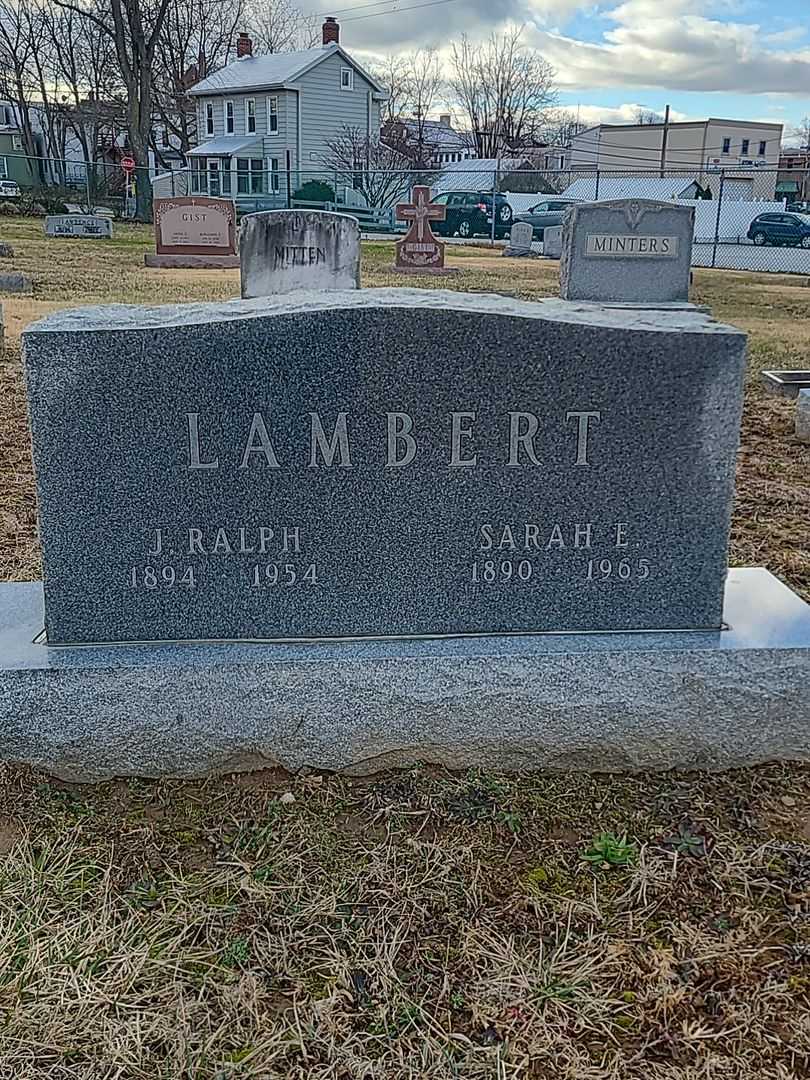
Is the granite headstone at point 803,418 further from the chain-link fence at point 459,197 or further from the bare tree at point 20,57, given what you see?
the bare tree at point 20,57

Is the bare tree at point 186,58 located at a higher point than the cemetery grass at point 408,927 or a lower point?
higher

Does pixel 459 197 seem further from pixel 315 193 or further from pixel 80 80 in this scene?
pixel 80 80

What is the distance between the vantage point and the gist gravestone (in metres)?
19.9

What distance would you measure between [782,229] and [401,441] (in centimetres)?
3221

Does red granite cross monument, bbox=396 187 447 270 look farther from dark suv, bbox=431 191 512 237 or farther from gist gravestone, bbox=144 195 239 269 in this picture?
dark suv, bbox=431 191 512 237

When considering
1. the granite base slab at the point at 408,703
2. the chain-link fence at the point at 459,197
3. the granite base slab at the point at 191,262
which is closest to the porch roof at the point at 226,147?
the chain-link fence at the point at 459,197

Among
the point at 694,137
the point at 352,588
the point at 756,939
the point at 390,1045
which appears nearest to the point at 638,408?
the point at 352,588

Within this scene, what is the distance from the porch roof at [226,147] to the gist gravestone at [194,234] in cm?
2427

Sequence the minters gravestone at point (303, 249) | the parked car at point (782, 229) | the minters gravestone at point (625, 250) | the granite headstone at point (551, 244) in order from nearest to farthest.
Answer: the minters gravestone at point (303, 249) < the minters gravestone at point (625, 250) < the granite headstone at point (551, 244) < the parked car at point (782, 229)

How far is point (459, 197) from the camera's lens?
33.1m

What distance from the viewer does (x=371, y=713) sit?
2695 millimetres

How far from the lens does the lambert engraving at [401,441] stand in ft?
8.69

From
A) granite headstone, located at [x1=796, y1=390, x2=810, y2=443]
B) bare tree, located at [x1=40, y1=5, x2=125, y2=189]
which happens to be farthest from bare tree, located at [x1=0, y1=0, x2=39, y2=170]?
granite headstone, located at [x1=796, y1=390, x2=810, y2=443]

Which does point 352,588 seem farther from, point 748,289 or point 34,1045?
point 748,289
